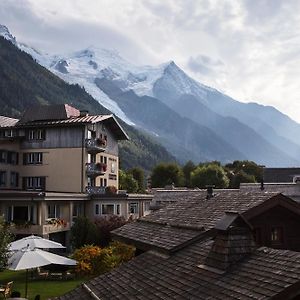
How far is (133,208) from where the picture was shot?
53.0 meters

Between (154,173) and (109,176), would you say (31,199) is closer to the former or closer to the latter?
(109,176)

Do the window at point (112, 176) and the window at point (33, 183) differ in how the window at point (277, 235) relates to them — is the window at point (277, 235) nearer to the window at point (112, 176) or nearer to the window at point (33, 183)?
the window at point (33, 183)

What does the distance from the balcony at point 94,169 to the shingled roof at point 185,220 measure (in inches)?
1291

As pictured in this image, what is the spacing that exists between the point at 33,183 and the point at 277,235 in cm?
3945

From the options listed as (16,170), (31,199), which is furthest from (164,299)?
(16,170)

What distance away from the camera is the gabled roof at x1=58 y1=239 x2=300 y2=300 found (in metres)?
9.09

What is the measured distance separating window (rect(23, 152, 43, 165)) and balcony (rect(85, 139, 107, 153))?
16.3 feet

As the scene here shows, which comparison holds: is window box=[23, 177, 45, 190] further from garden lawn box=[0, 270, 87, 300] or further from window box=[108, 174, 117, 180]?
garden lawn box=[0, 270, 87, 300]

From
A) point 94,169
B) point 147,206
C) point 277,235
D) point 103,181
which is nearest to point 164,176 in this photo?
point 103,181

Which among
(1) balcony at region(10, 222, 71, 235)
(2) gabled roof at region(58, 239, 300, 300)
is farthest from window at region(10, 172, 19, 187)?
(2) gabled roof at region(58, 239, 300, 300)

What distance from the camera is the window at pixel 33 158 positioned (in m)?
53.4

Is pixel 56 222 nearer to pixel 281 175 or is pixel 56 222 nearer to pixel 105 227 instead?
pixel 105 227

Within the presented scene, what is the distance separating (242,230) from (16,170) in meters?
45.1

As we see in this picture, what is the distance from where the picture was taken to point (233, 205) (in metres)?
16.5
